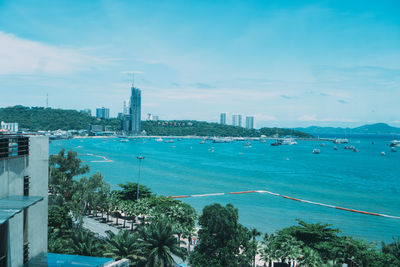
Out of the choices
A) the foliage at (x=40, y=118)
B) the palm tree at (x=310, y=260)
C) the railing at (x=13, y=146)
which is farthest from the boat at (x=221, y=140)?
the railing at (x=13, y=146)

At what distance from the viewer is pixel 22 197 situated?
1043 cm

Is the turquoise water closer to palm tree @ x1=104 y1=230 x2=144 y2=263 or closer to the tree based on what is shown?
the tree

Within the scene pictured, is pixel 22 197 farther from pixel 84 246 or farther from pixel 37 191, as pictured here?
pixel 84 246

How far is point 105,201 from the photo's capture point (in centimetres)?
2667

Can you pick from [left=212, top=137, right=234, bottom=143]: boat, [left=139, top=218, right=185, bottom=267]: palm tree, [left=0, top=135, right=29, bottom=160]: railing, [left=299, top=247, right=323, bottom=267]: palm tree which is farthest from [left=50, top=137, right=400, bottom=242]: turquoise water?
[left=212, top=137, right=234, bottom=143]: boat

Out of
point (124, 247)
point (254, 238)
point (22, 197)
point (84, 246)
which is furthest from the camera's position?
point (254, 238)

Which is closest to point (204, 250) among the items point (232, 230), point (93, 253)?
point (232, 230)

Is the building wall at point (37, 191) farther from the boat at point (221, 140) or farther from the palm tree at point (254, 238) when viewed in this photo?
the boat at point (221, 140)

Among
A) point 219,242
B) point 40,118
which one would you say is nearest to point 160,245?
point 219,242

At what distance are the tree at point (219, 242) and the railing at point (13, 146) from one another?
947 cm

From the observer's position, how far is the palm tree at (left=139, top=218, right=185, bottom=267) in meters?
15.0

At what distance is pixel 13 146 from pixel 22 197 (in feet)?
5.82

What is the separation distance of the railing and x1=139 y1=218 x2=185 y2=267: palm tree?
6.76 metres

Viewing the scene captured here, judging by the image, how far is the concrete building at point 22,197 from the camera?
9.66 meters
